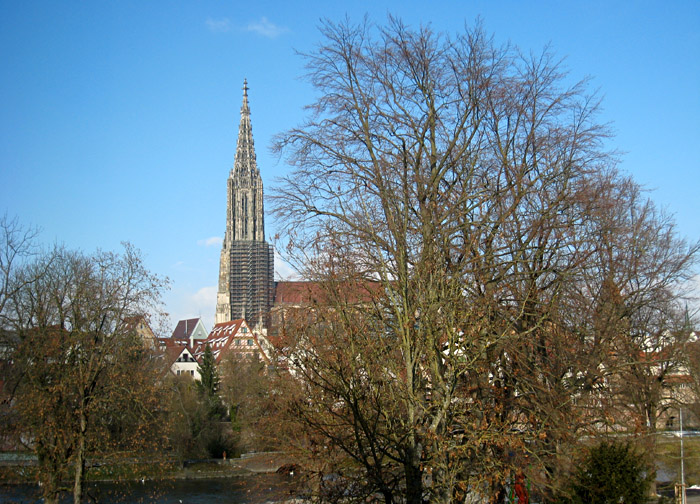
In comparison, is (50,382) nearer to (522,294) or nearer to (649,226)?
(522,294)

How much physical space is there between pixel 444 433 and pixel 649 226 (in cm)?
1192

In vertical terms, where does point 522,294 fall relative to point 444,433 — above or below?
above

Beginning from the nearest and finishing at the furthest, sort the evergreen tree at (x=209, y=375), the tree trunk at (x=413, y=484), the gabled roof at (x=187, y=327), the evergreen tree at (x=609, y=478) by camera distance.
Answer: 1. the tree trunk at (x=413, y=484)
2. the evergreen tree at (x=609, y=478)
3. the evergreen tree at (x=209, y=375)
4. the gabled roof at (x=187, y=327)

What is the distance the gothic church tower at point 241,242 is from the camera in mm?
128375

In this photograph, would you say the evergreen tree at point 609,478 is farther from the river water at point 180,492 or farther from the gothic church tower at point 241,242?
the gothic church tower at point 241,242

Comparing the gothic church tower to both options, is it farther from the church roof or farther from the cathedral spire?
the church roof

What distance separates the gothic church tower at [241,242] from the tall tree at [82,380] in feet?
353

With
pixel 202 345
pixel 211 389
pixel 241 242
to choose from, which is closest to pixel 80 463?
pixel 211 389

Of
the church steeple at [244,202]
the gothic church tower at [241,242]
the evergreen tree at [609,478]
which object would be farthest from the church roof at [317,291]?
the church steeple at [244,202]

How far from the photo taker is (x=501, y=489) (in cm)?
1052

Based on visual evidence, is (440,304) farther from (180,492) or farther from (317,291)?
(180,492)

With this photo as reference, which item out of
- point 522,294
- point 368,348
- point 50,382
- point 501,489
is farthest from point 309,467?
point 50,382

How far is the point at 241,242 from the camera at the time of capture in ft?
427

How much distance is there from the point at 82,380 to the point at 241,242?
115 metres
